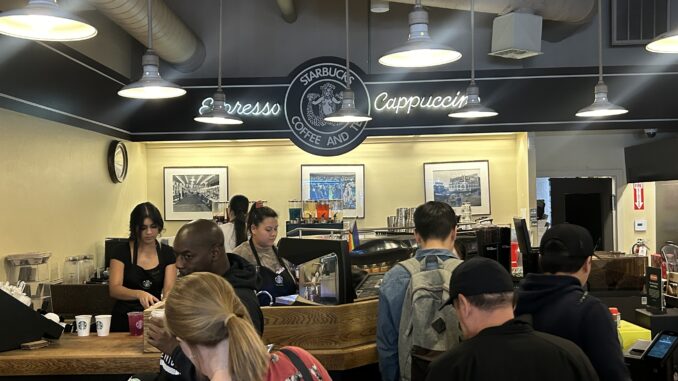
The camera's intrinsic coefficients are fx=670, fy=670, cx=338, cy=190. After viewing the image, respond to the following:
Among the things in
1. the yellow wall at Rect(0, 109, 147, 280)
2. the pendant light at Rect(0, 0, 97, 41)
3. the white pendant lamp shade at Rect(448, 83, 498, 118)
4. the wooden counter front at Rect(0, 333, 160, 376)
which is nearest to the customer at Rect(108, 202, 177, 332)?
the wooden counter front at Rect(0, 333, 160, 376)

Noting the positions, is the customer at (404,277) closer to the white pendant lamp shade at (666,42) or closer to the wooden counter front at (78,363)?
the wooden counter front at (78,363)

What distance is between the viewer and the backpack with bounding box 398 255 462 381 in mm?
2906

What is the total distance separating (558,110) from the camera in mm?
7633

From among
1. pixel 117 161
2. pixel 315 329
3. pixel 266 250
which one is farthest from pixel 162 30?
pixel 315 329

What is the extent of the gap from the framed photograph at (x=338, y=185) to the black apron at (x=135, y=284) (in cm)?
410

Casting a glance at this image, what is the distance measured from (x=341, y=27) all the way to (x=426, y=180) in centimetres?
215

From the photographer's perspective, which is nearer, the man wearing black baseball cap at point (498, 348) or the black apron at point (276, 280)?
the man wearing black baseball cap at point (498, 348)

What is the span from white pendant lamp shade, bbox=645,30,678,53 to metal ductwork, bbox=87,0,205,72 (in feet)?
12.7

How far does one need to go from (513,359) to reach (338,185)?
644cm

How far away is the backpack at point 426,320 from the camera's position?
114 inches

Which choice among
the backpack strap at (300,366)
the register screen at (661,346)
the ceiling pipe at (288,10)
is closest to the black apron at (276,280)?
the register screen at (661,346)

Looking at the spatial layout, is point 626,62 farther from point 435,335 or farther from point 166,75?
point 435,335

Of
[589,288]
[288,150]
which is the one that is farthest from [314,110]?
[589,288]

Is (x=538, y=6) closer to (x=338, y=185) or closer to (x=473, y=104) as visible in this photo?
(x=473, y=104)
